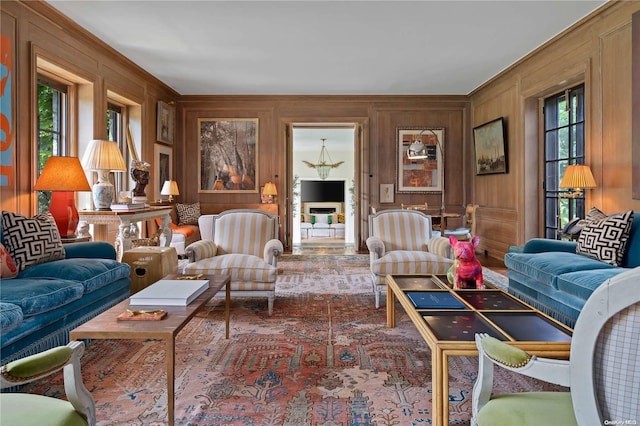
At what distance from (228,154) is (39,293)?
6033 mm

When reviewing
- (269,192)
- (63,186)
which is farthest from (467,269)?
(269,192)

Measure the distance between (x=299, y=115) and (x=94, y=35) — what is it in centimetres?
393

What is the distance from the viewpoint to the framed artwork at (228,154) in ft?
26.6

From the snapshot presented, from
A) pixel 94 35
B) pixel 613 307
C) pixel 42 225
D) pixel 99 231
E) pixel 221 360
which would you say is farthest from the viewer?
pixel 99 231

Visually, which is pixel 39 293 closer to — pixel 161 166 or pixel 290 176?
pixel 161 166

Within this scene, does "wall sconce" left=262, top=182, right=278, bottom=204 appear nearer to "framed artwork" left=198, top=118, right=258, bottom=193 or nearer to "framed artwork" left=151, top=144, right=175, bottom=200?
"framed artwork" left=198, top=118, right=258, bottom=193

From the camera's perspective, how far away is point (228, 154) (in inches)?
322

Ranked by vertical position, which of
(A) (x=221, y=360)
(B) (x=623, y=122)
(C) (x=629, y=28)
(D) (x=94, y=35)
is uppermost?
(D) (x=94, y=35)

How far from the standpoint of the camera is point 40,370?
1.17 metres

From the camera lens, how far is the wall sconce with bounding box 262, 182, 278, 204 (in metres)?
7.87

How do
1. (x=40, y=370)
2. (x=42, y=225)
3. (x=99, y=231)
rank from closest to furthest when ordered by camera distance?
(x=40, y=370)
(x=42, y=225)
(x=99, y=231)

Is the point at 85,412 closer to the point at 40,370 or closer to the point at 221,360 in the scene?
the point at 40,370

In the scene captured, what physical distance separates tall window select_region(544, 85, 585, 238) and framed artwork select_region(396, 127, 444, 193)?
243 centimetres

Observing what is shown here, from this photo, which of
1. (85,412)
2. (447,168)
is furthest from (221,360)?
(447,168)
